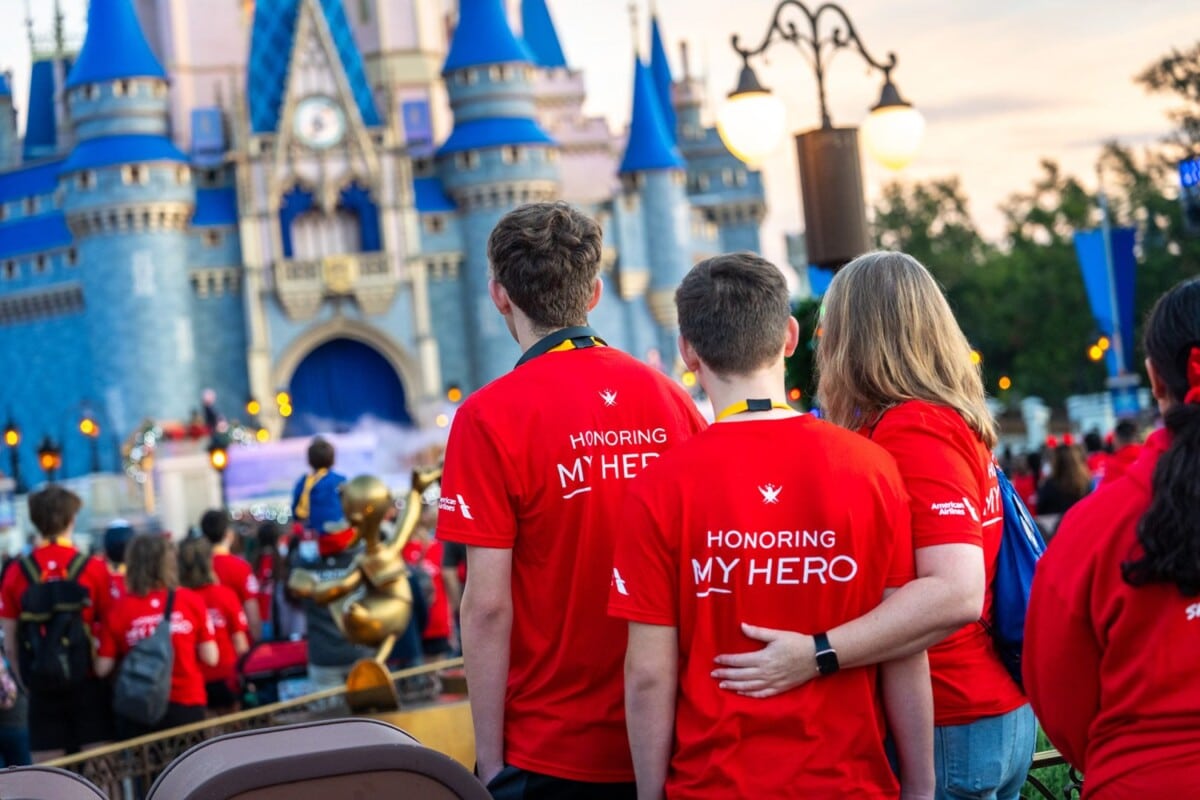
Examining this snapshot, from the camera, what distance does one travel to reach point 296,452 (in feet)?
113

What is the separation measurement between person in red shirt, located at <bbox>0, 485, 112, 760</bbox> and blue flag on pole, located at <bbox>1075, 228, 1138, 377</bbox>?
1853cm

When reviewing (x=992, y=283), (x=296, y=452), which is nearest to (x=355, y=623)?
(x=296, y=452)

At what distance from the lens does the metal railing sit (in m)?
6.56

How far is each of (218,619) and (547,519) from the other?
4.86 meters

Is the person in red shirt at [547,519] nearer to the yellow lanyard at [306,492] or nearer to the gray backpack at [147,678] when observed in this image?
the gray backpack at [147,678]

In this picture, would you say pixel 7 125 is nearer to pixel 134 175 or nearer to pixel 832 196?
pixel 134 175

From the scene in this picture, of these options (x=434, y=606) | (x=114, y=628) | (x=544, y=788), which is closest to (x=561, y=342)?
(x=544, y=788)

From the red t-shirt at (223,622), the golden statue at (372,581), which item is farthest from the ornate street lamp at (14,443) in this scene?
the golden statue at (372,581)

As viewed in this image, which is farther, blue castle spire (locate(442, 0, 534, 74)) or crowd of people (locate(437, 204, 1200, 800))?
blue castle spire (locate(442, 0, 534, 74))

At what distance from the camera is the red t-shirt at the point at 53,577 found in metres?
7.39

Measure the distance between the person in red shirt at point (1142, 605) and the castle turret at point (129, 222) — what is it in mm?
40939

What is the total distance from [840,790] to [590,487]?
804 millimetres

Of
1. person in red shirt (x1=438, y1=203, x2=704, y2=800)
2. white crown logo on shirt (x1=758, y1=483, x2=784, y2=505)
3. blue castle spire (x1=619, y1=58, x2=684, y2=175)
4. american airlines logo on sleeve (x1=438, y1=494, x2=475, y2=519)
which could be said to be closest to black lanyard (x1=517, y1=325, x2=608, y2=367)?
person in red shirt (x1=438, y1=203, x2=704, y2=800)

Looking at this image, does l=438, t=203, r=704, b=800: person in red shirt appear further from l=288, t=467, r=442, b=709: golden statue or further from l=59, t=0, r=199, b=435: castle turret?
l=59, t=0, r=199, b=435: castle turret
